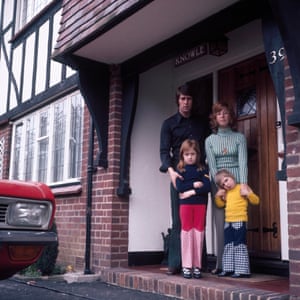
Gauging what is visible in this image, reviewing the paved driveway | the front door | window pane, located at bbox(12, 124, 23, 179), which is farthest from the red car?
window pane, located at bbox(12, 124, 23, 179)

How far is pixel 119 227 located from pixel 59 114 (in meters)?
2.73

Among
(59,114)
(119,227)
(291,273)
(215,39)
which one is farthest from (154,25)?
(59,114)

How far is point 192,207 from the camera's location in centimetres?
459

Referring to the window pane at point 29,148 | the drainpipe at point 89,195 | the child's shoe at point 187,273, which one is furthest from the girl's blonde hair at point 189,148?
the window pane at point 29,148

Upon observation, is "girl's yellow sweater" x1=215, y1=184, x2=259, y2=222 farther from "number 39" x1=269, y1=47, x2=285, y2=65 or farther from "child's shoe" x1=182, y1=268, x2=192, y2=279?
"number 39" x1=269, y1=47, x2=285, y2=65

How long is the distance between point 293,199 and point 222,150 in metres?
1.19

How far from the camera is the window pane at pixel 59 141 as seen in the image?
291 inches

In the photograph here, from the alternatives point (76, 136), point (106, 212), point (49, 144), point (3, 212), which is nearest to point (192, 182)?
point (106, 212)

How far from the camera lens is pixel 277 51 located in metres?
3.84

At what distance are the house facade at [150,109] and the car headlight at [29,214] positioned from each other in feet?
5.85

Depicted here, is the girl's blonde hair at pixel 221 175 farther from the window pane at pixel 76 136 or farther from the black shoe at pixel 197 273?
the window pane at pixel 76 136

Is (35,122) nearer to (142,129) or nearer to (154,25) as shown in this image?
(142,129)

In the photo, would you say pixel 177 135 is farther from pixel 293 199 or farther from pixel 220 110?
pixel 293 199

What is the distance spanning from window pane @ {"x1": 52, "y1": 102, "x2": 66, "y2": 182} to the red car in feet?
13.5
